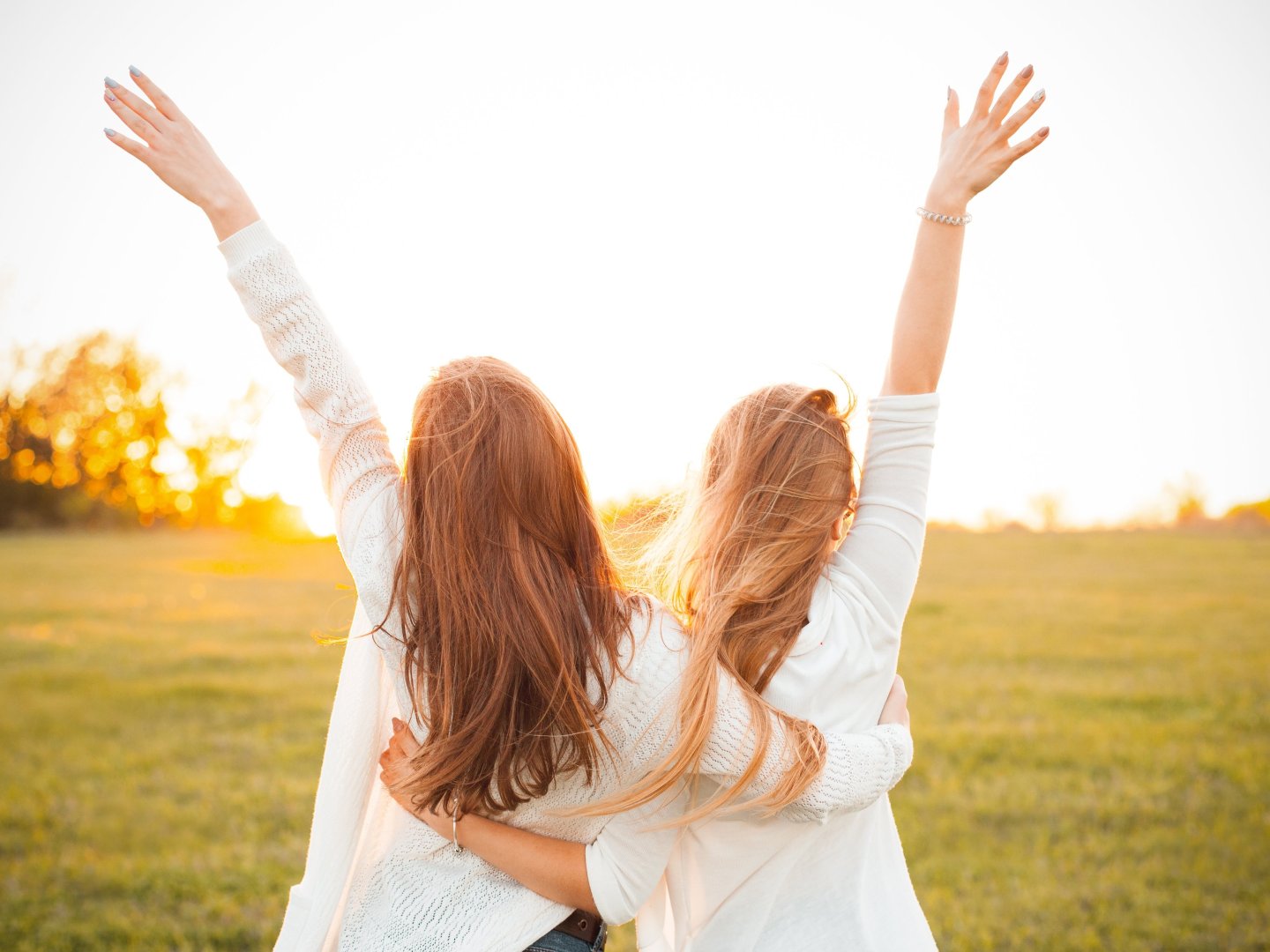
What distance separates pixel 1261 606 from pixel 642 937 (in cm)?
1200

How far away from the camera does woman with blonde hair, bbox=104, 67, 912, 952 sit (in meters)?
1.53

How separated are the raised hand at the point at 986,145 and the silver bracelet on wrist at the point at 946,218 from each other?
0.07ft

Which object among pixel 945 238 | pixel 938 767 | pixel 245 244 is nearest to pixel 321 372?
pixel 245 244

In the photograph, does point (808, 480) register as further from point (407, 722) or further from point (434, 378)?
point (407, 722)

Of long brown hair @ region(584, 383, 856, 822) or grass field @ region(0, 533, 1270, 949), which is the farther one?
grass field @ region(0, 533, 1270, 949)

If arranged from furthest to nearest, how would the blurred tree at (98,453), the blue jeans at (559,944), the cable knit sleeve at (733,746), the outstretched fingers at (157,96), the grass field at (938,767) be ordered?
the blurred tree at (98,453)
the grass field at (938,767)
the outstretched fingers at (157,96)
the blue jeans at (559,944)
the cable knit sleeve at (733,746)

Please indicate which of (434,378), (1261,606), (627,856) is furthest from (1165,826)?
(1261,606)

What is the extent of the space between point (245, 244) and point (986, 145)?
1318 millimetres

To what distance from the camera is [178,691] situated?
7852mm

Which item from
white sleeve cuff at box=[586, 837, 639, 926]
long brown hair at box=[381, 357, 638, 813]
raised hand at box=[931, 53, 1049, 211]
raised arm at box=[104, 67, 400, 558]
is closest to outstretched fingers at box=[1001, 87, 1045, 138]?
raised hand at box=[931, 53, 1049, 211]

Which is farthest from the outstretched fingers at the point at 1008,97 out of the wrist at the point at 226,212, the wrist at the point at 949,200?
the wrist at the point at 226,212

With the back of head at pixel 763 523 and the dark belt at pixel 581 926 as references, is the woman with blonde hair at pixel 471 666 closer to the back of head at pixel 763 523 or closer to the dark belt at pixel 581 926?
the dark belt at pixel 581 926

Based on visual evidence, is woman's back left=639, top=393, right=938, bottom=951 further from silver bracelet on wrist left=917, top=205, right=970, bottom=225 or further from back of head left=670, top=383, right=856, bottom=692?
silver bracelet on wrist left=917, top=205, right=970, bottom=225

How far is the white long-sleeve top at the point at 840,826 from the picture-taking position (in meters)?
1.69
